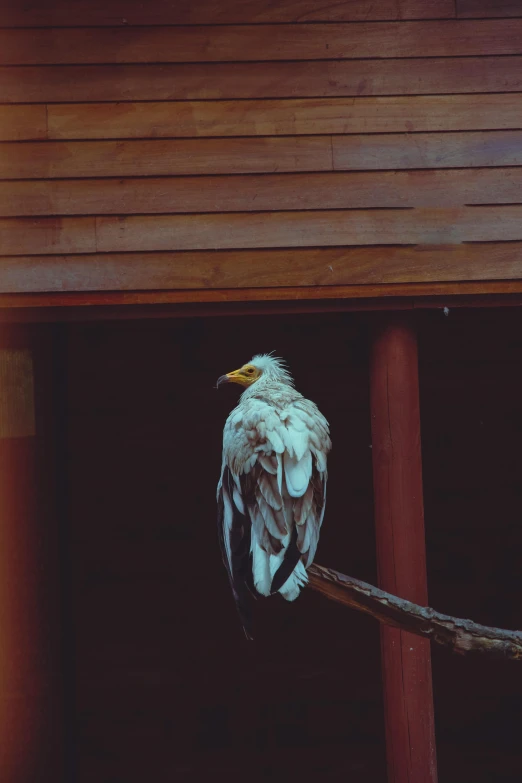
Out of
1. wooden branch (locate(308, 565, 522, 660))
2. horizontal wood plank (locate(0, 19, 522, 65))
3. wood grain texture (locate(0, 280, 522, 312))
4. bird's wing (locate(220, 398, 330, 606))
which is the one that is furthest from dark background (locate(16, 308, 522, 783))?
wooden branch (locate(308, 565, 522, 660))

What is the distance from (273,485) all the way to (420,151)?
138 centimetres

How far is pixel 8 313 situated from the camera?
3.24 m

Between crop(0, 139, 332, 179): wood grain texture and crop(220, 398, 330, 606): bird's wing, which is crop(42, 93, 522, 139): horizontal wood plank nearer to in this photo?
crop(0, 139, 332, 179): wood grain texture

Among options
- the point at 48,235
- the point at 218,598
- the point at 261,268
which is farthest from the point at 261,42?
the point at 218,598

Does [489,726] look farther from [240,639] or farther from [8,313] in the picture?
[8,313]

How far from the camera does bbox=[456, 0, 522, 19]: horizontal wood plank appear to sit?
3320 millimetres

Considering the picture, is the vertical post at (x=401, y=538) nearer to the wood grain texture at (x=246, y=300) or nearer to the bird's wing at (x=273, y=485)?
the wood grain texture at (x=246, y=300)

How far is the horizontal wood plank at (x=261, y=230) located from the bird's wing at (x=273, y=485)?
2.17 feet

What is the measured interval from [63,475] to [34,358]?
121 cm

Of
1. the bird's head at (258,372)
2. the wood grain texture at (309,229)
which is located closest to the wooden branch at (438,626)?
the bird's head at (258,372)

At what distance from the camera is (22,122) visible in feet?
10.5

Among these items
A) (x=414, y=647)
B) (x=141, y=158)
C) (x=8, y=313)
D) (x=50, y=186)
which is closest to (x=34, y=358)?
(x=8, y=313)

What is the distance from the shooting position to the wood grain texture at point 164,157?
10.5ft

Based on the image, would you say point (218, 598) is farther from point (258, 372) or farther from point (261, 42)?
point (261, 42)
